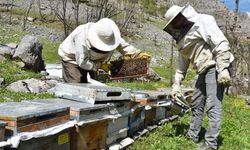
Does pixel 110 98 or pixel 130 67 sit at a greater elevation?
pixel 130 67

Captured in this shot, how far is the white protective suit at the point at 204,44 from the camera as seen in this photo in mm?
4754

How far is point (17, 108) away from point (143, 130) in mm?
2668

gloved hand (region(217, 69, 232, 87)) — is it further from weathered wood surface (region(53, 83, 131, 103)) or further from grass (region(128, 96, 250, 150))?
weathered wood surface (region(53, 83, 131, 103))

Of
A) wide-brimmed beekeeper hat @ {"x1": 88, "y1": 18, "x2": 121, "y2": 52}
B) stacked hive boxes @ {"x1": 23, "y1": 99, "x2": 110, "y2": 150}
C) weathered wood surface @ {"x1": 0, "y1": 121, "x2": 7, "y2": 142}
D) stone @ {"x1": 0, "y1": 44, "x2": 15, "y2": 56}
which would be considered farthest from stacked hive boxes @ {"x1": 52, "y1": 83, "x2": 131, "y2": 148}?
stone @ {"x1": 0, "y1": 44, "x2": 15, "y2": 56}

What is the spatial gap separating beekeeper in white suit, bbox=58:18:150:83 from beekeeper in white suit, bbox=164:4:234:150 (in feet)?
2.45

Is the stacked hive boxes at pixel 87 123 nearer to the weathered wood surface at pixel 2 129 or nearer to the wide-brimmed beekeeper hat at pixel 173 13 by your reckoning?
the weathered wood surface at pixel 2 129

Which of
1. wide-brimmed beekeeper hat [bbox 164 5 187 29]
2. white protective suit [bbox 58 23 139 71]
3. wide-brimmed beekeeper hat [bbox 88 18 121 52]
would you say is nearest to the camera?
wide-brimmed beekeeper hat [bbox 164 5 187 29]

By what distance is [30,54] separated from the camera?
445 inches

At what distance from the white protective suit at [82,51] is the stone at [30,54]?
18.0 ft

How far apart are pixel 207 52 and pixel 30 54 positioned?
7243 mm

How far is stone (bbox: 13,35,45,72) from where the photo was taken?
1122cm

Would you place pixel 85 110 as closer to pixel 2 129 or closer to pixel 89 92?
pixel 89 92

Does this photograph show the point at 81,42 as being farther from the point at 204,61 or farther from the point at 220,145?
the point at 220,145

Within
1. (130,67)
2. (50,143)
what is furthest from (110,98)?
(130,67)
